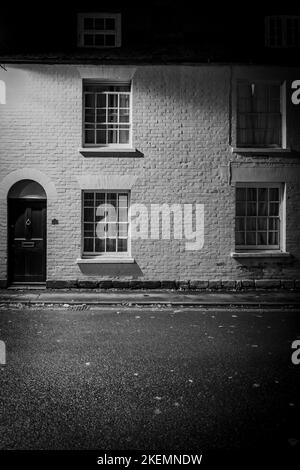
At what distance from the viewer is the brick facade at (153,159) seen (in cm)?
1174

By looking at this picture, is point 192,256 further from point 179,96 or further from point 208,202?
point 179,96

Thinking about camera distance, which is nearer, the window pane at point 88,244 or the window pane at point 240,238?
the window pane at point 88,244

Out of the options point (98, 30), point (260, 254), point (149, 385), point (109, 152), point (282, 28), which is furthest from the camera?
point (282, 28)

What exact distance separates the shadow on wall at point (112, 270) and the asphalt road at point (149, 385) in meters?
4.05

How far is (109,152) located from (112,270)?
3579mm

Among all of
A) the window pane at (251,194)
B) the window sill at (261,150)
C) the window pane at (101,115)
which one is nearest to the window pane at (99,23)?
the window pane at (101,115)

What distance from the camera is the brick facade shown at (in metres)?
11.7

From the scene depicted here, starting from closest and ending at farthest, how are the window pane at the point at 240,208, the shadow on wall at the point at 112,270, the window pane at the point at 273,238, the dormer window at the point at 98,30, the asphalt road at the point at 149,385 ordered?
the asphalt road at the point at 149,385 < the shadow on wall at the point at 112,270 < the window pane at the point at 240,208 < the window pane at the point at 273,238 < the dormer window at the point at 98,30

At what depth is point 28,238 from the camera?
11977 millimetres

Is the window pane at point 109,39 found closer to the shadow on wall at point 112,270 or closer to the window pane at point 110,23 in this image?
the window pane at point 110,23

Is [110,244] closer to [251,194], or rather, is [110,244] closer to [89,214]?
[89,214]

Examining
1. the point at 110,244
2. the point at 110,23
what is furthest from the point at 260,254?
the point at 110,23

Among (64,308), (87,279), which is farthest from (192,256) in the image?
(64,308)

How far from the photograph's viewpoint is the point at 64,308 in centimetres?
930
